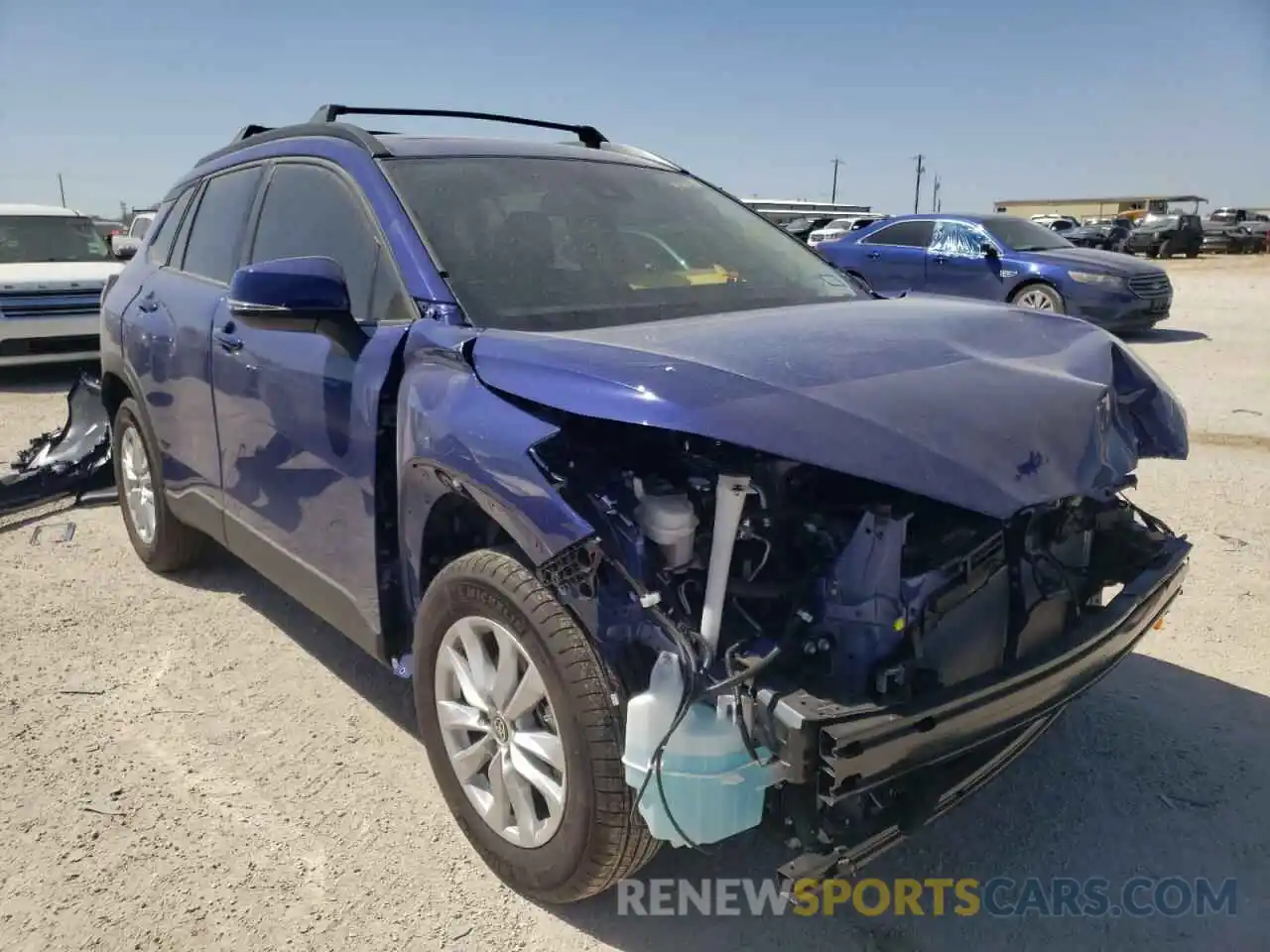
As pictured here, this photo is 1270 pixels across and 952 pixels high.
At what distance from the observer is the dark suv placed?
3269 cm

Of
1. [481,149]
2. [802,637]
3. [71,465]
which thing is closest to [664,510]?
[802,637]

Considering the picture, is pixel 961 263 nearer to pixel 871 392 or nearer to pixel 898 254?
pixel 898 254

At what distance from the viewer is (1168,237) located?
32812 mm

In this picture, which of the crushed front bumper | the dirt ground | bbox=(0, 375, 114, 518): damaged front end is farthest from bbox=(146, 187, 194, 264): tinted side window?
the crushed front bumper

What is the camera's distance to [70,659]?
150 inches

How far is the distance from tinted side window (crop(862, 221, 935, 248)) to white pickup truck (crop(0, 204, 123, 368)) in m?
9.51

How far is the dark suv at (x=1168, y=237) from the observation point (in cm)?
3269

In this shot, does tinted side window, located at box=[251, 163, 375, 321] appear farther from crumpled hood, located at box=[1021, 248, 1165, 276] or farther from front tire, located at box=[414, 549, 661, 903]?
crumpled hood, located at box=[1021, 248, 1165, 276]

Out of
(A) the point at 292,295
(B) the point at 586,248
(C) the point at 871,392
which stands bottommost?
(C) the point at 871,392

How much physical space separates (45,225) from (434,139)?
10078 mm

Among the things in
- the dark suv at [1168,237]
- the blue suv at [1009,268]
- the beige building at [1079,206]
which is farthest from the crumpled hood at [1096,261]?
the beige building at [1079,206]

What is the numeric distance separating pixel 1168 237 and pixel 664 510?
36.5 meters

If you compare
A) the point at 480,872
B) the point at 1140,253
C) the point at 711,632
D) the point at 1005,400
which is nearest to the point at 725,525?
the point at 711,632

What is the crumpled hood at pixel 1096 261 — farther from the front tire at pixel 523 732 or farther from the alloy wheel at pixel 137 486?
the front tire at pixel 523 732
